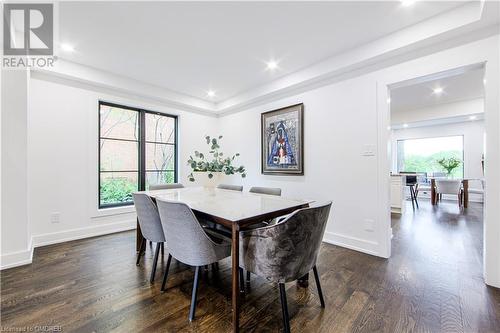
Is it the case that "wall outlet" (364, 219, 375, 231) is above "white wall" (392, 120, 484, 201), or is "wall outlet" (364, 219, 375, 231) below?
below

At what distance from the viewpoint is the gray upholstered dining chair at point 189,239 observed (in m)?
1.42

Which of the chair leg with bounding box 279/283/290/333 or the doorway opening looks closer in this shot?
the chair leg with bounding box 279/283/290/333

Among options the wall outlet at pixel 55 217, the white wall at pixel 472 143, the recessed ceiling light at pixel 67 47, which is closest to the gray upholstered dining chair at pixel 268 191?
the wall outlet at pixel 55 217

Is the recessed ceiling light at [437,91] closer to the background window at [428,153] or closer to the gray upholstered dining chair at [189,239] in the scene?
the background window at [428,153]

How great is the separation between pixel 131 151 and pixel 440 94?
6.31 m

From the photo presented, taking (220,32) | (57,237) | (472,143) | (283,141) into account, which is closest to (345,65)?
(283,141)

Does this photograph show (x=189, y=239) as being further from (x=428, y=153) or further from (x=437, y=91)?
(x=428, y=153)

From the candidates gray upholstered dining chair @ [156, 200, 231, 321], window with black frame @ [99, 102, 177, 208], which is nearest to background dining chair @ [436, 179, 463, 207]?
gray upholstered dining chair @ [156, 200, 231, 321]

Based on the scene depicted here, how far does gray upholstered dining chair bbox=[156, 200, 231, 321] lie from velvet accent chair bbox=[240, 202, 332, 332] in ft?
0.84

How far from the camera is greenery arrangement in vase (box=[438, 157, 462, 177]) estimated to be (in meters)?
5.89

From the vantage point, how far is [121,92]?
3547mm

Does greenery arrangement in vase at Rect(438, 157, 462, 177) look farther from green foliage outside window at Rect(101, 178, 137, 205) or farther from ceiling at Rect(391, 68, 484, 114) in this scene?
green foliage outside window at Rect(101, 178, 137, 205)

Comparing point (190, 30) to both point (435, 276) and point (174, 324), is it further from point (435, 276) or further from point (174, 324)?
point (435, 276)

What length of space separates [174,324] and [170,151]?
346 centimetres
